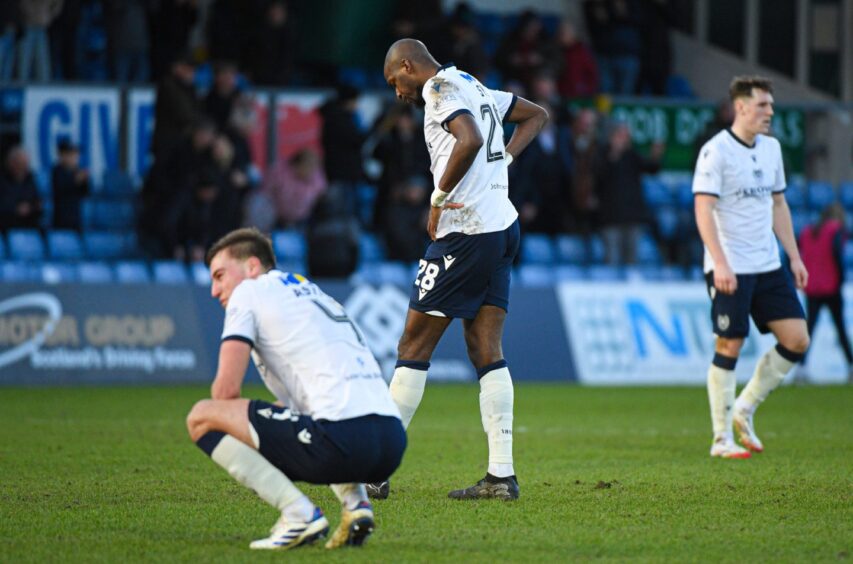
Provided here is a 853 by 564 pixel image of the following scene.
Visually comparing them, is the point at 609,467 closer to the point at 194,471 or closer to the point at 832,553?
the point at 194,471

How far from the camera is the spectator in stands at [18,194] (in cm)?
1633

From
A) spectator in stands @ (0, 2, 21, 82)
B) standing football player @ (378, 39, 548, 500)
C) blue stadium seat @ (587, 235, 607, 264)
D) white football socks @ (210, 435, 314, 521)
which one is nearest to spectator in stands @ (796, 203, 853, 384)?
blue stadium seat @ (587, 235, 607, 264)

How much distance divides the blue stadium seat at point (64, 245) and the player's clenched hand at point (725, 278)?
381 inches

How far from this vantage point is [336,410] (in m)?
5.49

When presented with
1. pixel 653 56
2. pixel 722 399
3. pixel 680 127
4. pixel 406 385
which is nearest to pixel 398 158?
pixel 680 127

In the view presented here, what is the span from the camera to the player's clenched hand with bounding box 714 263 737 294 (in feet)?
29.4

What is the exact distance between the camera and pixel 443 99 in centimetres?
705

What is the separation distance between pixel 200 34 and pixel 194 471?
14.7 metres

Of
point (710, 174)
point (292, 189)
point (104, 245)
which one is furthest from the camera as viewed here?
point (292, 189)

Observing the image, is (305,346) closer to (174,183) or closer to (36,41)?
(174,183)

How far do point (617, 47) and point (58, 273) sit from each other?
11429 millimetres

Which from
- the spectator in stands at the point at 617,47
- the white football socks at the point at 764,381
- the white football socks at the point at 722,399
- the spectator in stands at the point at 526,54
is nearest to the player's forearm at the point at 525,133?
the white football socks at the point at 722,399

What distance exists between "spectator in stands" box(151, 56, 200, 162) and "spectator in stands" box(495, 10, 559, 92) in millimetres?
5413

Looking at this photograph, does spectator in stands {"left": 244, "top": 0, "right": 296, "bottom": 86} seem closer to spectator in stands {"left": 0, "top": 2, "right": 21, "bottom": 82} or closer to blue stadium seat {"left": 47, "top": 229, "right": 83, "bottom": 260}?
spectator in stands {"left": 0, "top": 2, "right": 21, "bottom": 82}
